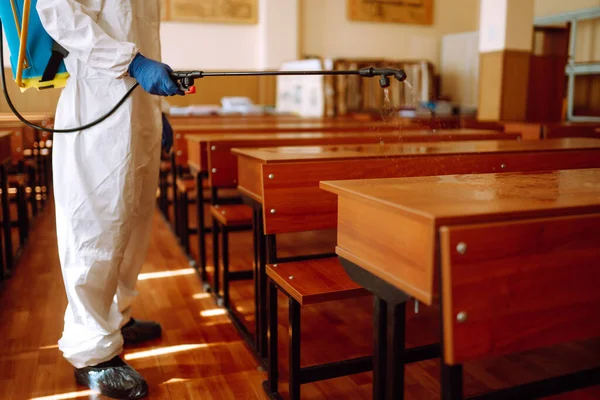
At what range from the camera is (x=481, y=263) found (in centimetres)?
100

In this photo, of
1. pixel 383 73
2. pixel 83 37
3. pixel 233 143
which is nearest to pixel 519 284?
pixel 383 73

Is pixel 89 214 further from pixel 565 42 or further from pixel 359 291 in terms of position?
pixel 565 42

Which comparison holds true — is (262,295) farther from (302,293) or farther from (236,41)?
(236,41)

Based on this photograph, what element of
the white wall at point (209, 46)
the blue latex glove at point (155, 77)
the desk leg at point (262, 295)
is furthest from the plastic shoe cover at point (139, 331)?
the white wall at point (209, 46)

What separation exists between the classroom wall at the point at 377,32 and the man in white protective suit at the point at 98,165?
20.3 ft

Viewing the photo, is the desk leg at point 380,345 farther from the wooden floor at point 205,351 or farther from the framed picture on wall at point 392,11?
the framed picture on wall at point 392,11

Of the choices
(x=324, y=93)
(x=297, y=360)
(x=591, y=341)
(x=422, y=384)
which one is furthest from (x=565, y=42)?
(x=297, y=360)

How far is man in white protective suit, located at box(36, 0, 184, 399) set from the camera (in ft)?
5.34

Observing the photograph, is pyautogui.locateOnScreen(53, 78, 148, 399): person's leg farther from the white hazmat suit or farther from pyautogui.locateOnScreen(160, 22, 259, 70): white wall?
pyautogui.locateOnScreen(160, 22, 259, 70): white wall

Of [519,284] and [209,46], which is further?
[209,46]

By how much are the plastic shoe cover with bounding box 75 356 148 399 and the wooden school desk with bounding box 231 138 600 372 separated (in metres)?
0.45

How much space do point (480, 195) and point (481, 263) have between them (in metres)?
0.23

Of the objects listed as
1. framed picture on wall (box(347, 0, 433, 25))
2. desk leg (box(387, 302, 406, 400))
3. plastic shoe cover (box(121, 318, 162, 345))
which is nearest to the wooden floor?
plastic shoe cover (box(121, 318, 162, 345))

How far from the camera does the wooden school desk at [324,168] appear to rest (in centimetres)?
184
